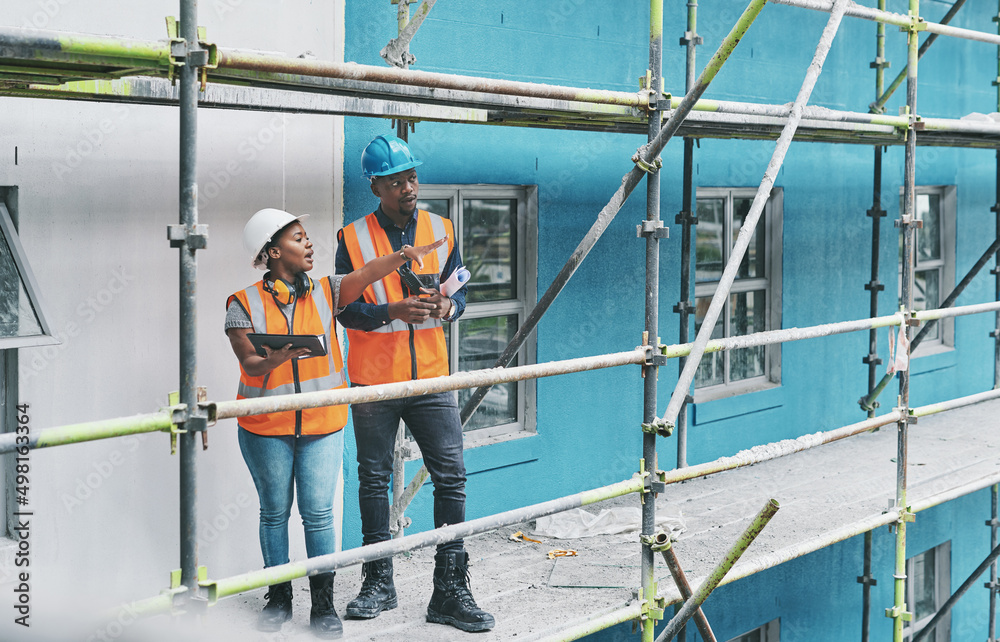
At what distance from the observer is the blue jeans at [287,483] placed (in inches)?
165

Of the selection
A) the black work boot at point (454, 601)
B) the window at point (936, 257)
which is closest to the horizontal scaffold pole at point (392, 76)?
the black work boot at point (454, 601)

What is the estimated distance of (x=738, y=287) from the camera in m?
7.88

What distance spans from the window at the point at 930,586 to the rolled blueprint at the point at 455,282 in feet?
22.3

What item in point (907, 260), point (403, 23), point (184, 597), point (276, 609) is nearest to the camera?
point (184, 597)

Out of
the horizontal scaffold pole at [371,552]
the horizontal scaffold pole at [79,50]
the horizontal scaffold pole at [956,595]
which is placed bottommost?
the horizontal scaffold pole at [956,595]

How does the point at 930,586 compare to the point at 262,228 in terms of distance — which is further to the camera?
the point at 930,586

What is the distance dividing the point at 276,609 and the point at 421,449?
89cm

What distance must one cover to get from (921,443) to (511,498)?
4147 mm

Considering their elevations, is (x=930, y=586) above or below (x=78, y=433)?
below

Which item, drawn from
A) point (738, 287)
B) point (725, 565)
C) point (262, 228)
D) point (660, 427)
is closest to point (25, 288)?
point (262, 228)

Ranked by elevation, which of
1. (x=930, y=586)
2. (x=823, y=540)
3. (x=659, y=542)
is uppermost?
(x=659, y=542)

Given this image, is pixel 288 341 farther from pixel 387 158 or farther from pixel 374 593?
pixel 374 593

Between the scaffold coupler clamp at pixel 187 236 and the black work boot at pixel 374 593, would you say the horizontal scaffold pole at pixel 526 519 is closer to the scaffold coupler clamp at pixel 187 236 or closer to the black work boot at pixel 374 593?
the black work boot at pixel 374 593

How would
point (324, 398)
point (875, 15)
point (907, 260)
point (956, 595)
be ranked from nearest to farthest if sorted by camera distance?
point (324, 398)
point (875, 15)
point (907, 260)
point (956, 595)
